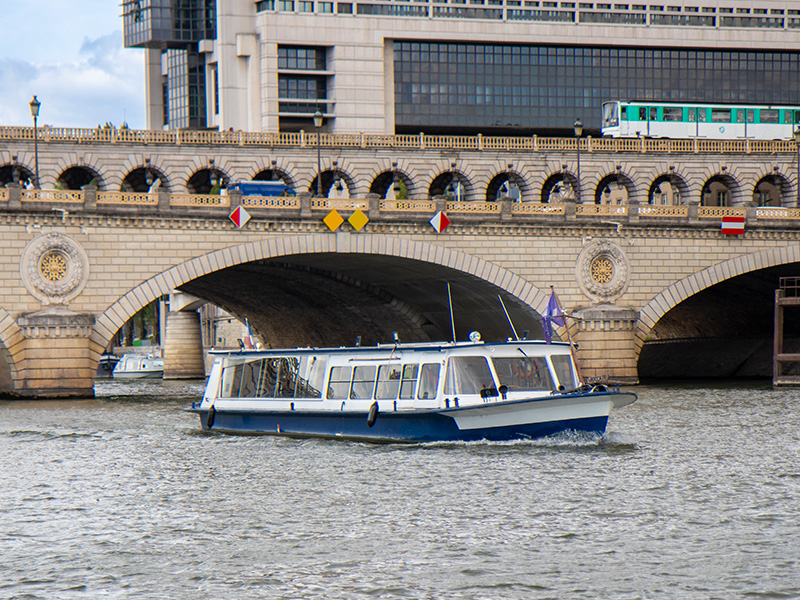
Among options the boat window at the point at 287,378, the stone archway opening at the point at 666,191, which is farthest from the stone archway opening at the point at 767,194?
the boat window at the point at 287,378

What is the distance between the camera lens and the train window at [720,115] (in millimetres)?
85875

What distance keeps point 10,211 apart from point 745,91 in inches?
2878

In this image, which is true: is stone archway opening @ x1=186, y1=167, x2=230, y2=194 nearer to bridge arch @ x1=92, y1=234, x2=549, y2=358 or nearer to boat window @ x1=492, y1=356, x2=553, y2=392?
bridge arch @ x1=92, y1=234, x2=549, y2=358

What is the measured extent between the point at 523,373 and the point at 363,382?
5.23m

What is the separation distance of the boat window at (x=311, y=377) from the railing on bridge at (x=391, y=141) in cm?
3190

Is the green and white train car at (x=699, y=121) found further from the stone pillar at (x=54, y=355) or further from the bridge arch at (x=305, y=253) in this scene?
the stone pillar at (x=54, y=355)

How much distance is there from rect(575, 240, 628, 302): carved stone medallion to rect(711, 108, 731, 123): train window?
2723 centimetres

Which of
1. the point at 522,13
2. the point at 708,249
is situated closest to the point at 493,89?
the point at 522,13

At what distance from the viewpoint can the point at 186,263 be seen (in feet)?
187

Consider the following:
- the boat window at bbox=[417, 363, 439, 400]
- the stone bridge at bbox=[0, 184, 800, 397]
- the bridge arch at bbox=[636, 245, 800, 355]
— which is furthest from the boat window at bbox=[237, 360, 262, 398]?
the bridge arch at bbox=[636, 245, 800, 355]

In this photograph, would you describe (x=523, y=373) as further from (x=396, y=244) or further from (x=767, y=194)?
(x=767, y=194)

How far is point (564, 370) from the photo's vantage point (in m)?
36.2

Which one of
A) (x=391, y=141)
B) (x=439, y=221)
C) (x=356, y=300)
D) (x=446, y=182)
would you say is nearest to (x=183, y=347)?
(x=356, y=300)

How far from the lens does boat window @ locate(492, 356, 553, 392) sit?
3547 centimetres
